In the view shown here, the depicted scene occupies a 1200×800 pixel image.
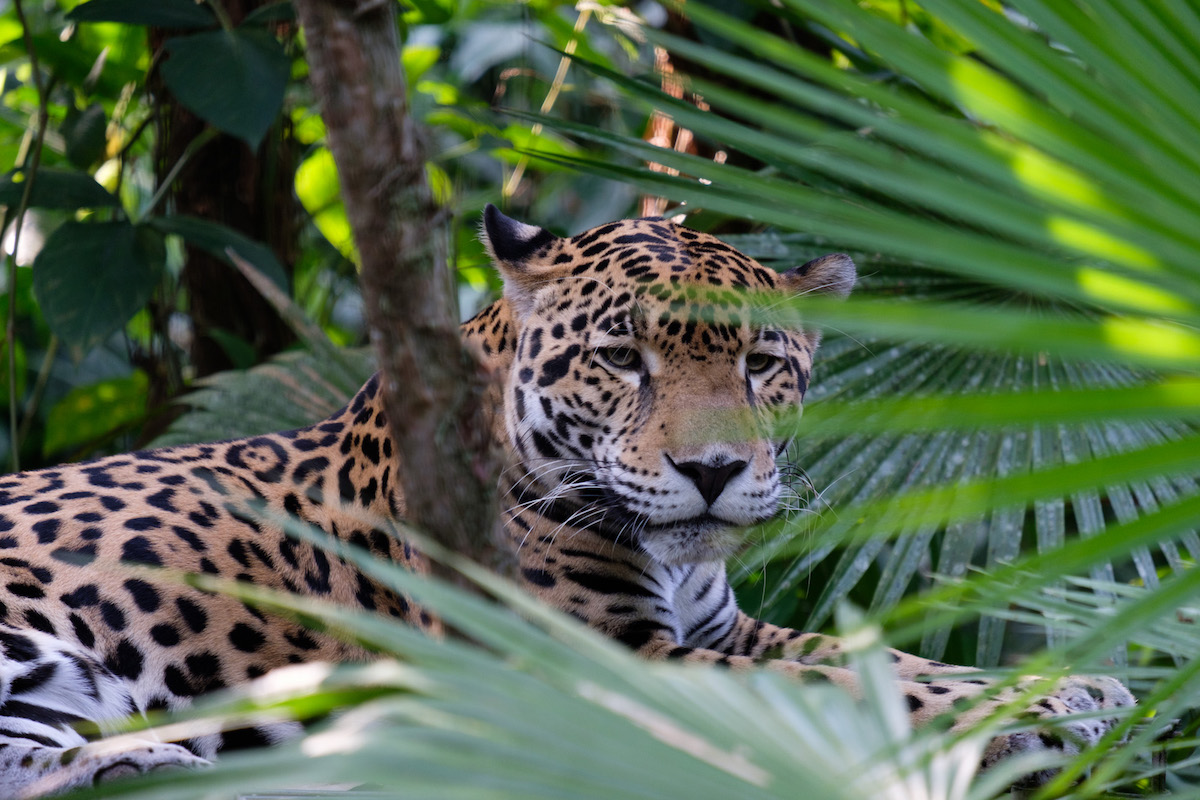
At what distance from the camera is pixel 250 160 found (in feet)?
18.2

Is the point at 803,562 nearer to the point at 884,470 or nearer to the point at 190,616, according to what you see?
the point at 884,470

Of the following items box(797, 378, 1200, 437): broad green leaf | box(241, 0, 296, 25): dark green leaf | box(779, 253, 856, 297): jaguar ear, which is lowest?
box(797, 378, 1200, 437): broad green leaf

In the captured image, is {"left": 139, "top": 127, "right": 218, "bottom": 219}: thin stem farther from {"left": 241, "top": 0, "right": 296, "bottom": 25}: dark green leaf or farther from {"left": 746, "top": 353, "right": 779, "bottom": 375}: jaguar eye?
{"left": 746, "top": 353, "right": 779, "bottom": 375}: jaguar eye

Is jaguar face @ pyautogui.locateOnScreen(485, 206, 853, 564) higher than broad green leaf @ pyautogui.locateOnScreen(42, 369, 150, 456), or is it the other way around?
jaguar face @ pyautogui.locateOnScreen(485, 206, 853, 564)

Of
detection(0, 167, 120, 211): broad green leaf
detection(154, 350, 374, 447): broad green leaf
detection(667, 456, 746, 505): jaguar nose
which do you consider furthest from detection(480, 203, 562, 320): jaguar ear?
detection(0, 167, 120, 211): broad green leaf

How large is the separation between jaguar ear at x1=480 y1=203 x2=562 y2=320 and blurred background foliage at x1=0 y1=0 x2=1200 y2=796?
1.21 ft

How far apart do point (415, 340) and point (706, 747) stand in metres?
0.50

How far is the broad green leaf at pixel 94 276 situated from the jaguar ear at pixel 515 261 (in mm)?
1561

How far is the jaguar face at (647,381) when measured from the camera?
2.87 m

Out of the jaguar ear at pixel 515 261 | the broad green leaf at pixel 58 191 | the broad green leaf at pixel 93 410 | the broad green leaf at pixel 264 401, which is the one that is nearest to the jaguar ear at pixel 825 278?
the jaguar ear at pixel 515 261

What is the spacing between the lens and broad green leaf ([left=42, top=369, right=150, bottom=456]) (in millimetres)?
5676

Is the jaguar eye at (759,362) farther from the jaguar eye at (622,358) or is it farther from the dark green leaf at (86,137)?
the dark green leaf at (86,137)

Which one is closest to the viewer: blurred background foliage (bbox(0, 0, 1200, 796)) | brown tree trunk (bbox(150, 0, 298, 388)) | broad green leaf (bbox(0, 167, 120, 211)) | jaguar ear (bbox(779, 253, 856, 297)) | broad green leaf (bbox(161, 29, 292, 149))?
blurred background foliage (bbox(0, 0, 1200, 796))

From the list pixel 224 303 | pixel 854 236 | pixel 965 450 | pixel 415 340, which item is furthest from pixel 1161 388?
pixel 224 303
